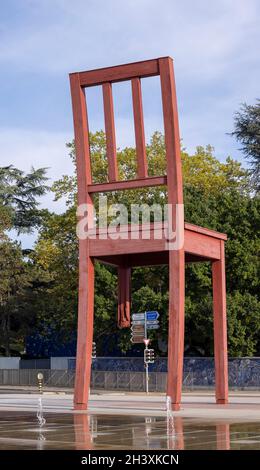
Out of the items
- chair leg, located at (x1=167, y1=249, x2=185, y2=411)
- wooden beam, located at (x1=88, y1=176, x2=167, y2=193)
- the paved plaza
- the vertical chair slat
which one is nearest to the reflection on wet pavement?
the paved plaza

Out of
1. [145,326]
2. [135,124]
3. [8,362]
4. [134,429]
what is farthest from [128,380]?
[134,429]

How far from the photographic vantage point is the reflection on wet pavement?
40.2 feet

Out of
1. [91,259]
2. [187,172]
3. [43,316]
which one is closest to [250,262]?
[187,172]

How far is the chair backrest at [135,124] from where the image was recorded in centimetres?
1991

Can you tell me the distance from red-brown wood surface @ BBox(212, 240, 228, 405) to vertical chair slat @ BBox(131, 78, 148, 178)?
3.47 meters

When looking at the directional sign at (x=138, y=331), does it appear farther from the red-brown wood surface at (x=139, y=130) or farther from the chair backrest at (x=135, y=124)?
the red-brown wood surface at (x=139, y=130)

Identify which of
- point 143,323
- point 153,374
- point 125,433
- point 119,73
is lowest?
point 125,433

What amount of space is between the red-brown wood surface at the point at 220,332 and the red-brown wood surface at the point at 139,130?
3472 mm

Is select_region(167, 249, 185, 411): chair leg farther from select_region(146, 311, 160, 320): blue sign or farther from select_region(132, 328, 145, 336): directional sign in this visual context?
select_region(132, 328, 145, 336): directional sign

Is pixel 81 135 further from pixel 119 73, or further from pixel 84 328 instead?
pixel 84 328

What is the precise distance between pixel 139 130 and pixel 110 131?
26.3 inches

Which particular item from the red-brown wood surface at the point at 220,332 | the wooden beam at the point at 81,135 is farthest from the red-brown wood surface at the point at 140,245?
the red-brown wood surface at the point at 220,332

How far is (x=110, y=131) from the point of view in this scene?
805 inches
